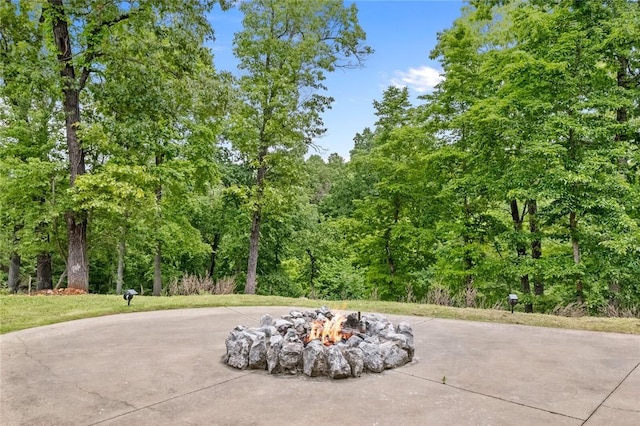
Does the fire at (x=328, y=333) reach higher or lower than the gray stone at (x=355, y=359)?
higher

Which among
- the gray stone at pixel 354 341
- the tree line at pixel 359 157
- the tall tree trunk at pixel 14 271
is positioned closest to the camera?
the gray stone at pixel 354 341

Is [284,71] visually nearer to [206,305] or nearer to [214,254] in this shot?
[206,305]

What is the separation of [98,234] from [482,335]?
1349 centimetres

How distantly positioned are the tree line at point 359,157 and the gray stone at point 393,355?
229 inches

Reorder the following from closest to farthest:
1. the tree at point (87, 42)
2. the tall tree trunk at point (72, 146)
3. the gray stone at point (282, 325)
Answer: the gray stone at point (282, 325) → the tree at point (87, 42) → the tall tree trunk at point (72, 146)

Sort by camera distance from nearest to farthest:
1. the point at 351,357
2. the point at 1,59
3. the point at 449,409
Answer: the point at 449,409 → the point at 351,357 → the point at 1,59

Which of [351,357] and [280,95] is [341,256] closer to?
[280,95]

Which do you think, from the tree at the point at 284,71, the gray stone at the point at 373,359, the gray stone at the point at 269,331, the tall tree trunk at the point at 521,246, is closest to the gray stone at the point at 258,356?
the gray stone at the point at 269,331

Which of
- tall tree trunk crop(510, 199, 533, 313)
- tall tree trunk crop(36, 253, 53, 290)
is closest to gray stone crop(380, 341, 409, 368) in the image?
tall tree trunk crop(510, 199, 533, 313)

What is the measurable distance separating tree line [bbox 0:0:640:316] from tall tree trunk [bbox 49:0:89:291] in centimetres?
5

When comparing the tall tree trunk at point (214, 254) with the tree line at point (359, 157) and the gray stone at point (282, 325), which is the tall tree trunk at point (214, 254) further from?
the gray stone at point (282, 325)

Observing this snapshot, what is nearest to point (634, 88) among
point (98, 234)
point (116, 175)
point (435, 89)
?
point (435, 89)

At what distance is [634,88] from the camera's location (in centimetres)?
966

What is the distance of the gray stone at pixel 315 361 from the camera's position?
12.3ft
